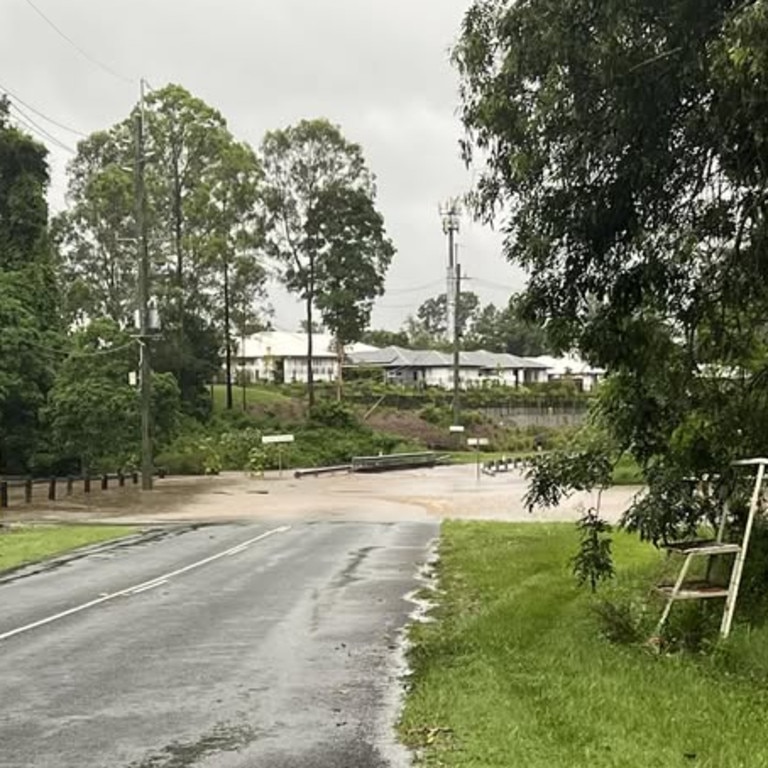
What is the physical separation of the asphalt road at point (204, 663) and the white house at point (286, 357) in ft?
296

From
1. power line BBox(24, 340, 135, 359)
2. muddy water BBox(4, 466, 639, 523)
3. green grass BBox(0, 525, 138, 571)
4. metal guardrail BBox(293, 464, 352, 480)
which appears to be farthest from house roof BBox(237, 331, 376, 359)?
green grass BBox(0, 525, 138, 571)

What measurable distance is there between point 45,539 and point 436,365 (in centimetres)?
8607

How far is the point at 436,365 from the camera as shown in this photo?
360 ft

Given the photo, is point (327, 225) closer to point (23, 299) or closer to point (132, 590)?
point (23, 299)

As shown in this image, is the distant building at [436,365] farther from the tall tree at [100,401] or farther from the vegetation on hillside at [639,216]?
the vegetation on hillside at [639,216]

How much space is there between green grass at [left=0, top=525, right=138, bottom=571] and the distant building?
78.9 meters

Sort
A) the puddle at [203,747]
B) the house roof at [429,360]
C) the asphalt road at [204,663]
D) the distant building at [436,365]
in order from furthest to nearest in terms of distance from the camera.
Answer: the house roof at [429,360] < the distant building at [436,365] < the asphalt road at [204,663] < the puddle at [203,747]

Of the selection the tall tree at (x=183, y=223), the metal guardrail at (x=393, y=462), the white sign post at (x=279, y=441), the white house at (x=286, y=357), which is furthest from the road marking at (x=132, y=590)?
the white house at (x=286, y=357)

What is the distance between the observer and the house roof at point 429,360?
110m

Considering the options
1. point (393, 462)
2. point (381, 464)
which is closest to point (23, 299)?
point (381, 464)

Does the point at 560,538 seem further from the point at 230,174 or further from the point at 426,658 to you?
the point at 230,174

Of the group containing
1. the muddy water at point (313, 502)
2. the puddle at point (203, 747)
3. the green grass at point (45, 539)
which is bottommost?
the puddle at point (203, 747)

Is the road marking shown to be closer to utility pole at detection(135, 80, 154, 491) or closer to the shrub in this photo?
utility pole at detection(135, 80, 154, 491)

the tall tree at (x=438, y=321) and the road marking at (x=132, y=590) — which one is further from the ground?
the tall tree at (x=438, y=321)
